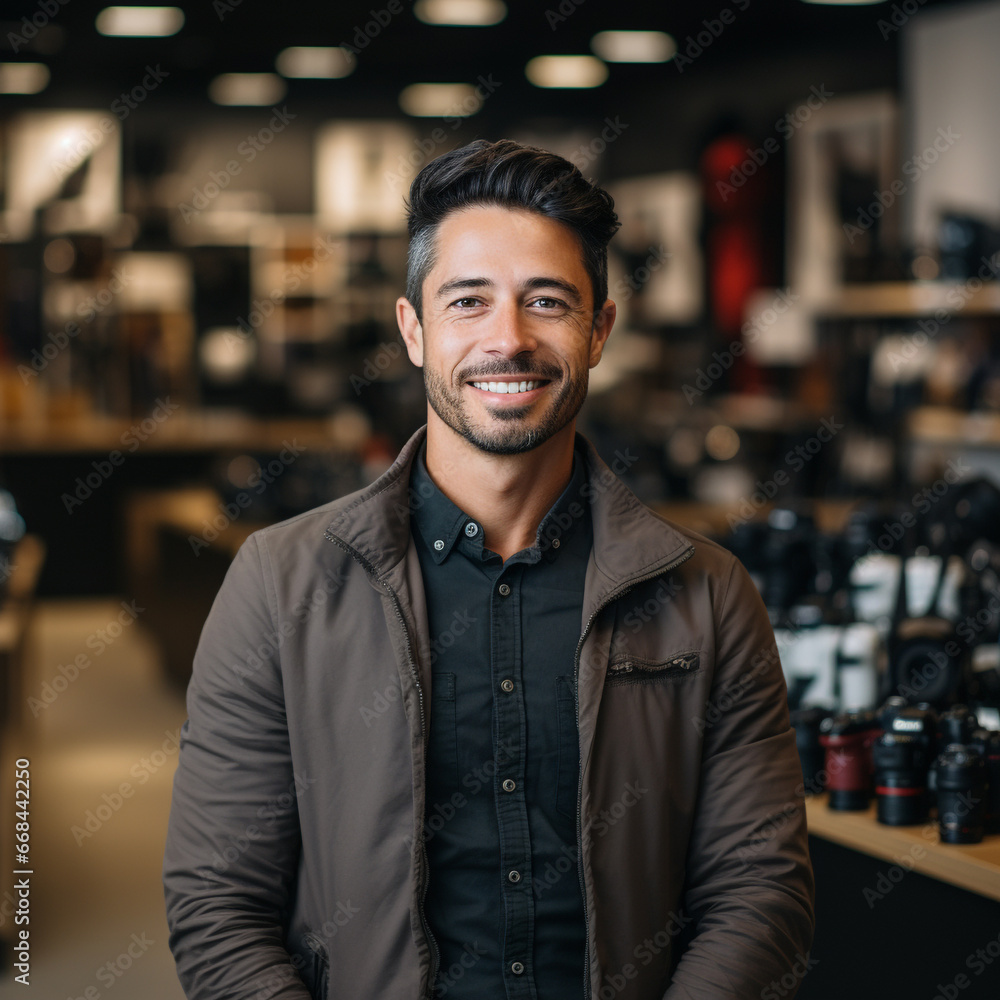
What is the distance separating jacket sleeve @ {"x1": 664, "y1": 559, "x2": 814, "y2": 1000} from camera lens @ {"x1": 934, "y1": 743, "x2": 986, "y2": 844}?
60 centimetres

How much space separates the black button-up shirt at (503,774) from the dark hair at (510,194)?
34 centimetres

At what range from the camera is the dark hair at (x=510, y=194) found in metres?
1.57

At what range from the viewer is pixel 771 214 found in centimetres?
859

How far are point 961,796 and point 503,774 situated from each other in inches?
38.1

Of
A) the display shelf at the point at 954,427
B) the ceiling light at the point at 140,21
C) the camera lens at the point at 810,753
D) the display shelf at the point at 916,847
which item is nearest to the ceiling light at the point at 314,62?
the ceiling light at the point at 140,21

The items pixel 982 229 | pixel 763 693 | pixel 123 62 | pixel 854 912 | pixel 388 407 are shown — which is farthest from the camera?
pixel 388 407

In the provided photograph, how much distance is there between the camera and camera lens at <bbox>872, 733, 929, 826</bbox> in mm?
2219

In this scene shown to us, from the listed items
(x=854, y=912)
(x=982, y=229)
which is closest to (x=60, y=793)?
(x=854, y=912)

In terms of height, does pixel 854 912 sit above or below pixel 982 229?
below

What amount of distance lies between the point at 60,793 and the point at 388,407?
548cm

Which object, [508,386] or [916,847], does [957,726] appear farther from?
[508,386]

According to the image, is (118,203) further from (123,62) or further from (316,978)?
(316,978)

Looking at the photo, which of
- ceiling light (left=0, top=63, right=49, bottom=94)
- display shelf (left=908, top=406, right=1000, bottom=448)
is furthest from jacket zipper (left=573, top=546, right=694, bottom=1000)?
ceiling light (left=0, top=63, right=49, bottom=94)

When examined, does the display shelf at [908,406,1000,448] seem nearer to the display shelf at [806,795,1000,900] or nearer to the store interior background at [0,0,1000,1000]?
the store interior background at [0,0,1000,1000]
